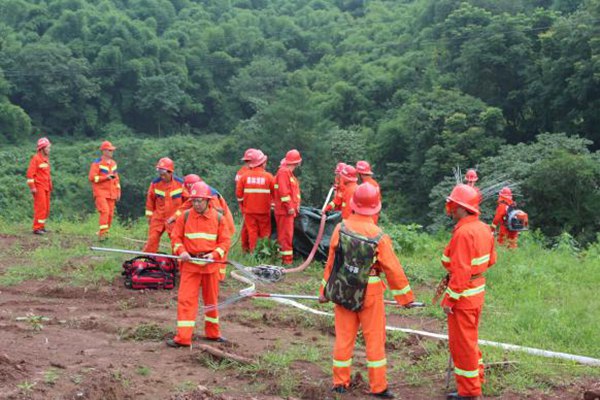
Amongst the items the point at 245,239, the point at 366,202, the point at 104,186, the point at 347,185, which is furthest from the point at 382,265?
the point at 104,186

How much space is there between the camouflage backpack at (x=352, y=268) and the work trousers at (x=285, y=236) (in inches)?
226

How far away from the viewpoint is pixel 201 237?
763cm

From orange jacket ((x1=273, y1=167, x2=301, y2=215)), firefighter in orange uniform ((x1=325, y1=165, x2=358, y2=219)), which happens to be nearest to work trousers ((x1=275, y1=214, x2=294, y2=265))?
orange jacket ((x1=273, y1=167, x2=301, y2=215))

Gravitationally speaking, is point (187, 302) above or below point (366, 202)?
below

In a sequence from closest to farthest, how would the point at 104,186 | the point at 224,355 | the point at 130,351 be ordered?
1. the point at 224,355
2. the point at 130,351
3. the point at 104,186

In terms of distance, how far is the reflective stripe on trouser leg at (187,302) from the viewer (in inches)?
291

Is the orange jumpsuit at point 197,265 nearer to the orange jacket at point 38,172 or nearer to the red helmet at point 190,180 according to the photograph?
the red helmet at point 190,180

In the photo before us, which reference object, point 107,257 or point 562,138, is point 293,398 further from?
point 562,138

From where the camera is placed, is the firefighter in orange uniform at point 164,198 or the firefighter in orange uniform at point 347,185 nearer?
the firefighter in orange uniform at point 164,198

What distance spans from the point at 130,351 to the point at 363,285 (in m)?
2.69

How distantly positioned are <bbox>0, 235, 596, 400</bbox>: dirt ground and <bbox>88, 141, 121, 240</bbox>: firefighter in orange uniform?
145 inches

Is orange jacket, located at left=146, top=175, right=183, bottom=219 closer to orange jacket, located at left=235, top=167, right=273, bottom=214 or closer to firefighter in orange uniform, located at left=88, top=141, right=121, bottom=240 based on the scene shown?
orange jacket, located at left=235, top=167, right=273, bottom=214

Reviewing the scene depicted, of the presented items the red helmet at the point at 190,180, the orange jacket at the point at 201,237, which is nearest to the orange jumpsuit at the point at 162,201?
the red helmet at the point at 190,180

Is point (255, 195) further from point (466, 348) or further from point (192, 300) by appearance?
point (466, 348)
